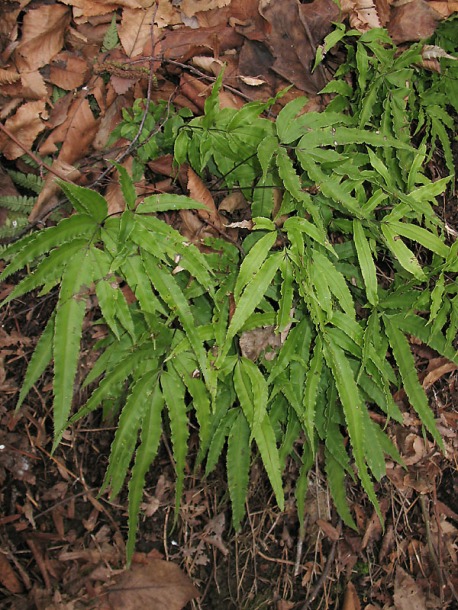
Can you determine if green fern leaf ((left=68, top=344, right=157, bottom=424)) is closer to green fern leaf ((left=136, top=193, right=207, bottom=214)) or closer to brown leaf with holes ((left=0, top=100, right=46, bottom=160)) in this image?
green fern leaf ((left=136, top=193, right=207, bottom=214))

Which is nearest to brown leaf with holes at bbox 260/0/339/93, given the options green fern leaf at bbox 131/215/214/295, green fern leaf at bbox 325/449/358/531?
green fern leaf at bbox 131/215/214/295

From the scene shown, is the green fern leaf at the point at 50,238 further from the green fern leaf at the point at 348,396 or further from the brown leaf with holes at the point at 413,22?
the brown leaf with holes at the point at 413,22

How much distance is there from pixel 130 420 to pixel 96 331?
0.47 m

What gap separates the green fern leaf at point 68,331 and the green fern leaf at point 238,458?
0.62 metres

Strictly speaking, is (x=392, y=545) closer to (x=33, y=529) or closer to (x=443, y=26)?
(x=33, y=529)

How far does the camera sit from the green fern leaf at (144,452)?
1610 millimetres

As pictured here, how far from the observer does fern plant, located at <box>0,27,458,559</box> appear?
1450 millimetres

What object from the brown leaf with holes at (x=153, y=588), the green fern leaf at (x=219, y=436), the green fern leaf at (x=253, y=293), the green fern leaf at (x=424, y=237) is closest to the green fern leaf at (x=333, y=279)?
the green fern leaf at (x=253, y=293)

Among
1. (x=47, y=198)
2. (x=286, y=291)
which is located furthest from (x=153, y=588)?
(x=47, y=198)

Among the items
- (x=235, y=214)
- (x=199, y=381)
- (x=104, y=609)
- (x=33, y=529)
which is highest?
(x=235, y=214)

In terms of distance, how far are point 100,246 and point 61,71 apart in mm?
757

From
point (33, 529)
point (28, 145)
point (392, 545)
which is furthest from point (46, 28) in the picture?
point (392, 545)

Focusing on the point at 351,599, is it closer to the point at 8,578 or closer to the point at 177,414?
the point at 177,414

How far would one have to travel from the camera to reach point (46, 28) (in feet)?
6.38
